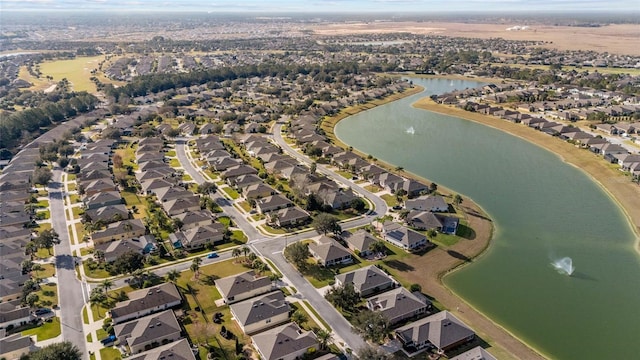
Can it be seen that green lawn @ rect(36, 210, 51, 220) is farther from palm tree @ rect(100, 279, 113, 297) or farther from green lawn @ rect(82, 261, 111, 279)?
palm tree @ rect(100, 279, 113, 297)

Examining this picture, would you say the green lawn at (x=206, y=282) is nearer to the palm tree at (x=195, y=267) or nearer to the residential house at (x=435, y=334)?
the palm tree at (x=195, y=267)

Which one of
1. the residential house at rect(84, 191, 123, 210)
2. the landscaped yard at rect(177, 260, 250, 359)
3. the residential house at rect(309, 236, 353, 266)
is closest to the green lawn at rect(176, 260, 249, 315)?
the landscaped yard at rect(177, 260, 250, 359)

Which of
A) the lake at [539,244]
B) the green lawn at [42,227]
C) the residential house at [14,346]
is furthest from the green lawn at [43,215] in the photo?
the lake at [539,244]

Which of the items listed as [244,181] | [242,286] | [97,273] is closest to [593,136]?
[244,181]

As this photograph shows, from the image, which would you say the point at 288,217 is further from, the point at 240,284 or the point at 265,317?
the point at 265,317

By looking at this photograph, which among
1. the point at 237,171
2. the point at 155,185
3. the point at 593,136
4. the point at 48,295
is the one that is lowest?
the point at 48,295

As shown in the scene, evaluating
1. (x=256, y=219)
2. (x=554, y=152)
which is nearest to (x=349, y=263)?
(x=256, y=219)
